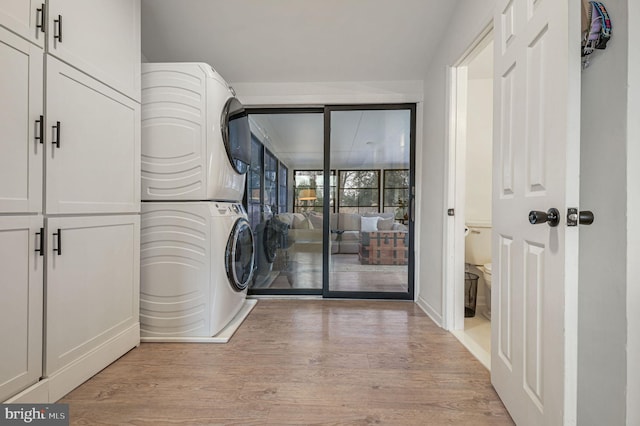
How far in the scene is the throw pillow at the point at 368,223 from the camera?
308 centimetres

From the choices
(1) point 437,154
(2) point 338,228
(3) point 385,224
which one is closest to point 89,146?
(2) point 338,228

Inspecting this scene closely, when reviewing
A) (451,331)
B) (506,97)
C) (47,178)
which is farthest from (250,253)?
(506,97)

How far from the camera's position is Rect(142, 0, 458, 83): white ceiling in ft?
6.44

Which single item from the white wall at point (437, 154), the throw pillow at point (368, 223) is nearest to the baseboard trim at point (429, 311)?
the white wall at point (437, 154)

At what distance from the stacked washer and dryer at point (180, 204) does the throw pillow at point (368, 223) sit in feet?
5.15

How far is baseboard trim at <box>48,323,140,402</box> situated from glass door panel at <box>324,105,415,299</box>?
1.74 meters

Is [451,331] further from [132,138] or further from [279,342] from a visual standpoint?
[132,138]

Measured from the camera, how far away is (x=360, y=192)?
3086mm

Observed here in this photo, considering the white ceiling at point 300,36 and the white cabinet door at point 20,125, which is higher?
the white ceiling at point 300,36

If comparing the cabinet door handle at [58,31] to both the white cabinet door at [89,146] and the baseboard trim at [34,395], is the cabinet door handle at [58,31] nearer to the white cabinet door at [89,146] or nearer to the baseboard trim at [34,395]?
the white cabinet door at [89,146]

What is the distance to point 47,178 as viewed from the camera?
127 cm

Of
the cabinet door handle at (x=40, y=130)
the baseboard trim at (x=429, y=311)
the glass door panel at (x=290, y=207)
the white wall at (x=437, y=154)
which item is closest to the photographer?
the cabinet door handle at (x=40, y=130)

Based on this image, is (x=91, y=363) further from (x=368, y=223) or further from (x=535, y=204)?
(x=368, y=223)

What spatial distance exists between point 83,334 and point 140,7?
204 cm
